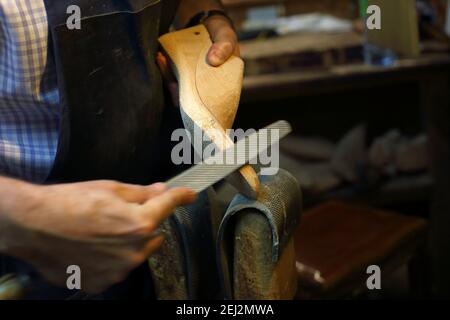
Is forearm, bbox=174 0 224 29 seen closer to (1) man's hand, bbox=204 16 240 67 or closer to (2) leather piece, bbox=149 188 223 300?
(1) man's hand, bbox=204 16 240 67

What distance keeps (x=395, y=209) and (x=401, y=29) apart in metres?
1.06

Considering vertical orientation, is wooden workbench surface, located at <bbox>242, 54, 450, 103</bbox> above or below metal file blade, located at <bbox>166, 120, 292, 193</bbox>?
below

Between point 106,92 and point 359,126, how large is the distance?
1.69 meters

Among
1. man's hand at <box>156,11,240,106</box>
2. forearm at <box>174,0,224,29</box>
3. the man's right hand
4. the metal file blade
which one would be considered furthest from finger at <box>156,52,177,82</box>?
the man's right hand

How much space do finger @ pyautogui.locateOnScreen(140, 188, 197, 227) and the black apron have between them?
255 millimetres

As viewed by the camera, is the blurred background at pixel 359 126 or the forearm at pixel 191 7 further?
the blurred background at pixel 359 126

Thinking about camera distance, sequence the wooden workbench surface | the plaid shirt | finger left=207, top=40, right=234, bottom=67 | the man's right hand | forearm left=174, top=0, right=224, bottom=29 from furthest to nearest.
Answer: the wooden workbench surface → forearm left=174, top=0, right=224, bottom=29 → finger left=207, top=40, right=234, bottom=67 → the plaid shirt → the man's right hand

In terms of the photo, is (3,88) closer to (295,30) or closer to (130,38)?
(130,38)

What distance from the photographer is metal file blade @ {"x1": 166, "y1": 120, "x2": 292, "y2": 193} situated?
0.74 metres

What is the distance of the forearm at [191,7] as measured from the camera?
1121 mm

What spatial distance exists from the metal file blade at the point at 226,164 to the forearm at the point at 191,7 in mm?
372

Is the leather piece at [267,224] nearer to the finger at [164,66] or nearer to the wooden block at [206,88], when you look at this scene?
the wooden block at [206,88]

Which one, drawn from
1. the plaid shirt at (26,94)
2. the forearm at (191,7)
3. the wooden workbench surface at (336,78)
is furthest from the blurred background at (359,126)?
the plaid shirt at (26,94)
